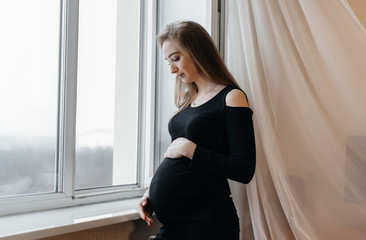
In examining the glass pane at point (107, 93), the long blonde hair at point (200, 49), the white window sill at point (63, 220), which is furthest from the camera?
the glass pane at point (107, 93)

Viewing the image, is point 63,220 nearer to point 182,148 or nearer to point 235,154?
point 182,148

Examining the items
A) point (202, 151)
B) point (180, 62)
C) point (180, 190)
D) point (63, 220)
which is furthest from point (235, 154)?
point (63, 220)

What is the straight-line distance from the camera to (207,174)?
1274 millimetres

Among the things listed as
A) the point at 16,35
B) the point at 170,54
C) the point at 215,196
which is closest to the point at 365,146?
the point at 215,196

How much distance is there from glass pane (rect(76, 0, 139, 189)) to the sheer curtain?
579 mm

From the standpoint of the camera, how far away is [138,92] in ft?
6.12

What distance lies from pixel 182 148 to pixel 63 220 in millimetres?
476

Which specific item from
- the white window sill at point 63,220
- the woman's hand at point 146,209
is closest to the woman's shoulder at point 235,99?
the woman's hand at point 146,209

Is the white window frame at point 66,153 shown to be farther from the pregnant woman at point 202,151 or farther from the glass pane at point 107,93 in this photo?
the pregnant woman at point 202,151

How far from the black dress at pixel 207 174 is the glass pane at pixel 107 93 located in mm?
454

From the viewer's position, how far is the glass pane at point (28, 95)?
1345 millimetres

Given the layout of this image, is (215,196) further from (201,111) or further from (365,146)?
(365,146)

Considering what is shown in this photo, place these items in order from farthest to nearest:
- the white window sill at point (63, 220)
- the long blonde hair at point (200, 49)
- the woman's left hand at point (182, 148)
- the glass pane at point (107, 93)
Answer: the glass pane at point (107, 93), the long blonde hair at point (200, 49), the woman's left hand at point (182, 148), the white window sill at point (63, 220)

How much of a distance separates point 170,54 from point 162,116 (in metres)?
0.54
